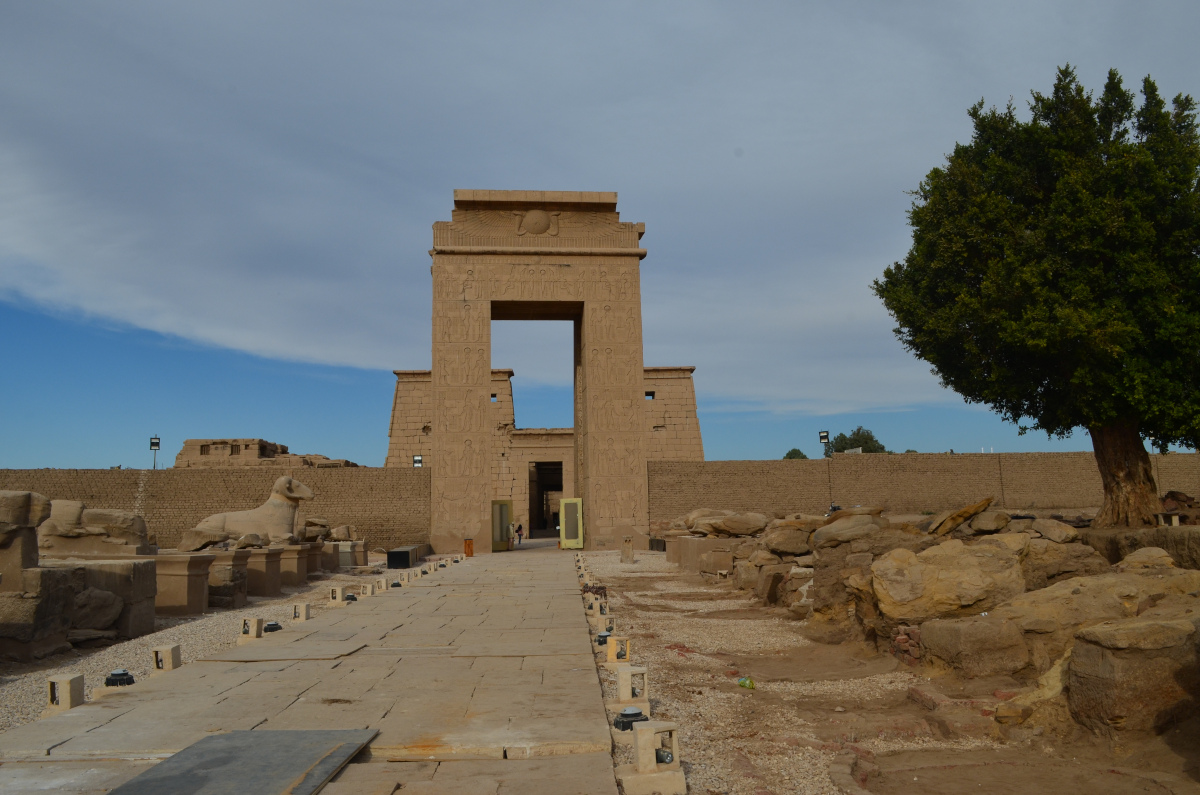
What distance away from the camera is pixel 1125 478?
1246 centimetres

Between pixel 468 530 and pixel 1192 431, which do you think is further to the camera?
pixel 468 530

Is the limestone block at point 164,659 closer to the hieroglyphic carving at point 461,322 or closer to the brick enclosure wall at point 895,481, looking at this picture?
the hieroglyphic carving at point 461,322

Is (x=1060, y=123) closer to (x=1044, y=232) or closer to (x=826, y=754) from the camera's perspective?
→ (x=1044, y=232)

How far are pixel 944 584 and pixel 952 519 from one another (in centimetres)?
426

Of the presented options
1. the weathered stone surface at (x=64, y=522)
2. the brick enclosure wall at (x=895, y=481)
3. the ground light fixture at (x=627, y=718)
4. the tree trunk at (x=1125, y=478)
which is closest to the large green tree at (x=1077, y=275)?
the tree trunk at (x=1125, y=478)

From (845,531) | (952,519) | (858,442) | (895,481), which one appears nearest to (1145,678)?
(845,531)

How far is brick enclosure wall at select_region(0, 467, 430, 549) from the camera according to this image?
21.0m

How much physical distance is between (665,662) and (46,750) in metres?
4.32

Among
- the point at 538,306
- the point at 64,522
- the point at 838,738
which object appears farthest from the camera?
the point at 538,306

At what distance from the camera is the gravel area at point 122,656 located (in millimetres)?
5281

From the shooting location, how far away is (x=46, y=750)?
11.4 ft

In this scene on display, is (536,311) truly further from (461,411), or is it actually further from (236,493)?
(236,493)

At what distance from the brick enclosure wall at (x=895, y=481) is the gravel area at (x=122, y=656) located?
1325cm

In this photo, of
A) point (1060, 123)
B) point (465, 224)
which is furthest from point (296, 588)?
point (1060, 123)
